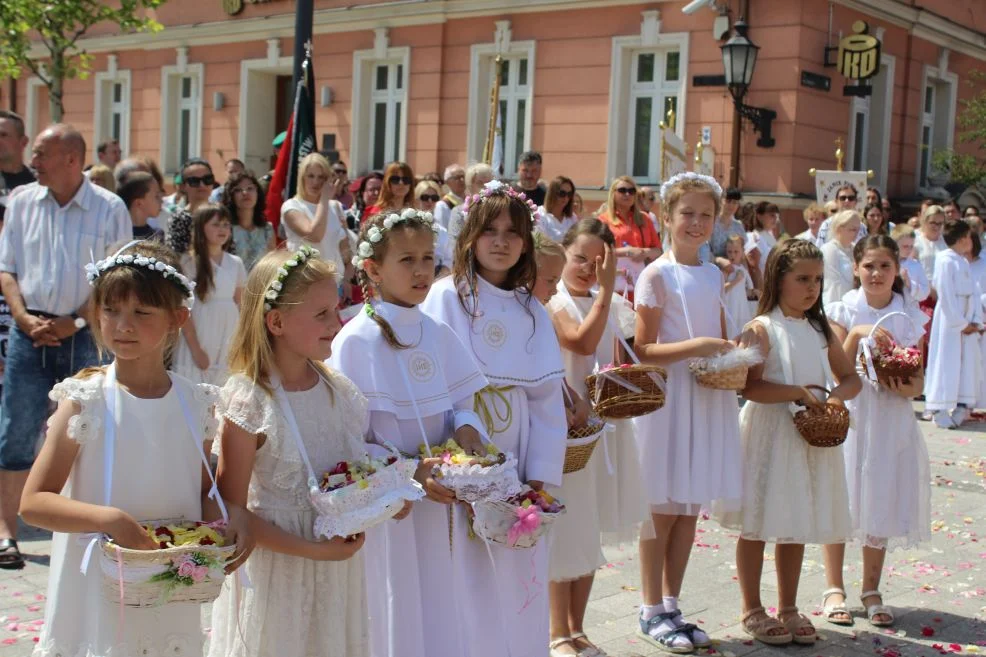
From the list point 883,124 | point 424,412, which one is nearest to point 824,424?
point 424,412

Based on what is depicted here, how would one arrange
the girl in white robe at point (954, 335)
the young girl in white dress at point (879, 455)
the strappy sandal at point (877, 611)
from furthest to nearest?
the girl in white robe at point (954, 335) → the young girl in white dress at point (879, 455) → the strappy sandal at point (877, 611)

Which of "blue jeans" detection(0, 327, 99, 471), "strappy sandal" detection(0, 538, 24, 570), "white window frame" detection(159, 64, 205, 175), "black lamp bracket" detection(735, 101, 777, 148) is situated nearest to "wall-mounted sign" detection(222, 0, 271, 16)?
"white window frame" detection(159, 64, 205, 175)

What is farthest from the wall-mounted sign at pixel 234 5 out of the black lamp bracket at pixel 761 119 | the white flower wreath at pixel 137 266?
the white flower wreath at pixel 137 266

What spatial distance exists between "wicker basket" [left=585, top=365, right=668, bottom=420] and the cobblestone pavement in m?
1.07

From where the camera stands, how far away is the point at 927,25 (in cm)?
1903

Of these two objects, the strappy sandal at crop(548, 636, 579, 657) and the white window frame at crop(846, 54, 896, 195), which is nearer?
the strappy sandal at crop(548, 636, 579, 657)

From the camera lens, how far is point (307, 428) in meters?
3.52

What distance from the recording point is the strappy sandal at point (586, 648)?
4.88 meters

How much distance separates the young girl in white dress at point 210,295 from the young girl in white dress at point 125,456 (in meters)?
3.86

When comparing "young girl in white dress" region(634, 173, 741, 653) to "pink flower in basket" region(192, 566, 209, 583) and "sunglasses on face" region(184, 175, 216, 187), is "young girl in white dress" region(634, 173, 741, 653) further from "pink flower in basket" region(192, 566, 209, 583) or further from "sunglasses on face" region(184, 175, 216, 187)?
"sunglasses on face" region(184, 175, 216, 187)

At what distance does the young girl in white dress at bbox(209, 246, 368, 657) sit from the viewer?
133 inches

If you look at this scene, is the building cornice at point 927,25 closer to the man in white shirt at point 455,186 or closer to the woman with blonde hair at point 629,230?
the man in white shirt at point 455,186

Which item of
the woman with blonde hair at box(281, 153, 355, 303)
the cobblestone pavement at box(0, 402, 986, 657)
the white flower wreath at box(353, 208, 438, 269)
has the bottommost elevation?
the cobblestone pavement at box(0, 402, 986, 657)

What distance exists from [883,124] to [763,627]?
15.2 metres
